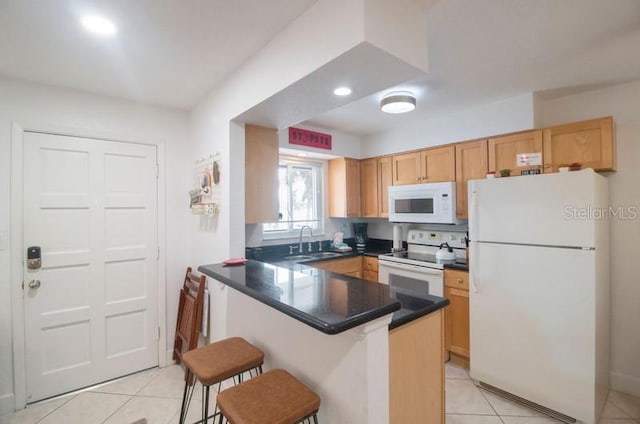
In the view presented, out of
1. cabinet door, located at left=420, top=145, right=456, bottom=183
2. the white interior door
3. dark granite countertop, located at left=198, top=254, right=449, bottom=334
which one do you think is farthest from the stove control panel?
the white interior door

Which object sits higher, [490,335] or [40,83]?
[40,83]

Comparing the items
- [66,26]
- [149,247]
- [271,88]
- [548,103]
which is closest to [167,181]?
[149,247]

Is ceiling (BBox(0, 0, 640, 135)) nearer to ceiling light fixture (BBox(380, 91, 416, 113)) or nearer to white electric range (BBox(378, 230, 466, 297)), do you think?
ceiling light fixture (BBox(380, 91, 416, 113))

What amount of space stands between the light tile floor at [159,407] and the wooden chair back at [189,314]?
1.03ft

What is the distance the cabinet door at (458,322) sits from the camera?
105 inches

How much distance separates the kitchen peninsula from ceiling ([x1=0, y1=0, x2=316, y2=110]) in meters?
1.35

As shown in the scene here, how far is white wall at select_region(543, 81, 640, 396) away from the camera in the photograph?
2.31 metres

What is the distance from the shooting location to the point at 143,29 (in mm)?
1562

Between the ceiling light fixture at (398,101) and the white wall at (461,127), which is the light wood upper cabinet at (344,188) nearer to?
the white wall at (461,127)

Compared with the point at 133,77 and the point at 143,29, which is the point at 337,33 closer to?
the point at 143,29

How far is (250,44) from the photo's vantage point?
5.68 ft

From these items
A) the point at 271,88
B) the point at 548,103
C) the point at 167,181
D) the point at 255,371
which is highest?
the point at 548,103

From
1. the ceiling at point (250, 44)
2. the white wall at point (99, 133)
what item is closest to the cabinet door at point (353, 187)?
the ceiling at point (250, 44)

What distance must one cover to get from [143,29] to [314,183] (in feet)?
8.63
